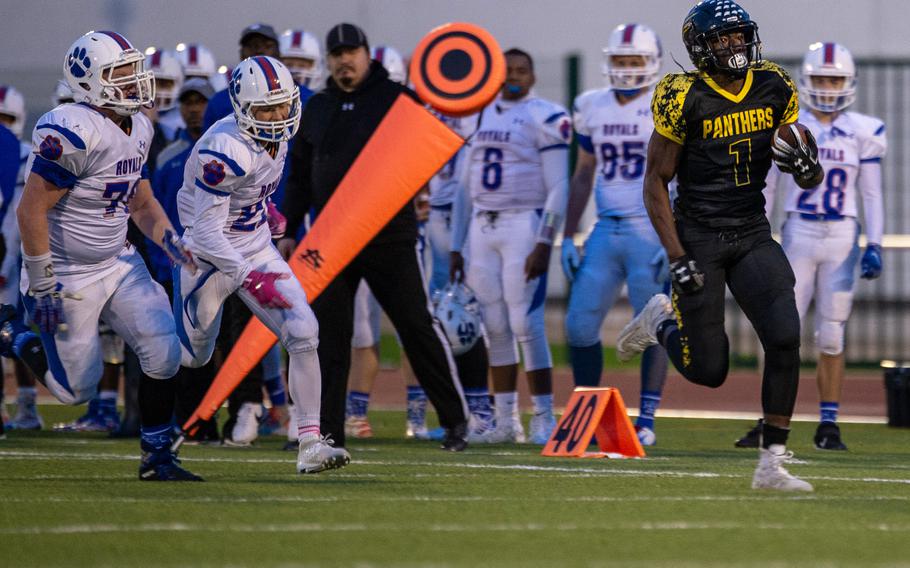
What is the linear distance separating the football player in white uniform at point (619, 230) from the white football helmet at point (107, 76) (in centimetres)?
303

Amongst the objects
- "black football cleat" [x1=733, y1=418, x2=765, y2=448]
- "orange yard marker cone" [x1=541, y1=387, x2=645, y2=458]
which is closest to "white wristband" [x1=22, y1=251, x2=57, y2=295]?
"orange yard marker cone" [x1=541, y1=387, x2=645, y2=458]

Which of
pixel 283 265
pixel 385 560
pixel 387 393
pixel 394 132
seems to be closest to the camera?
pixel 385 560

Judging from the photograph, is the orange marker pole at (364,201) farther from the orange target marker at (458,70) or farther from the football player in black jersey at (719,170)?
the football player in black jersey at (719,170)

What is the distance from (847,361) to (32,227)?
30.4 feet

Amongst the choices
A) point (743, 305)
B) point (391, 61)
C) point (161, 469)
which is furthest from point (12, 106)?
point (743, 305)

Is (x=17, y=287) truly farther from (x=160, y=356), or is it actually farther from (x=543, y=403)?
(x=160, y=356)

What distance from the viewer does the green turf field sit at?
481 centimetres

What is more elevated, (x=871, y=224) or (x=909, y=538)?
(x=871, y=224)

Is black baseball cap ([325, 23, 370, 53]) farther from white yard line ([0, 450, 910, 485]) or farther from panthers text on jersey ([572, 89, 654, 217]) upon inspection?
white yard line ([0, 450, 910, 485])

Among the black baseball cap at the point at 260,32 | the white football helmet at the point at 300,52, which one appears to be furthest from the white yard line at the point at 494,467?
the white football helmet at the point at 300,52

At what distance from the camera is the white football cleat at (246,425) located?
8.95m

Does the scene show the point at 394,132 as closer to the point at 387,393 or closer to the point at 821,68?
the point at 821,68

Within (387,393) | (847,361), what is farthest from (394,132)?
(847,361)

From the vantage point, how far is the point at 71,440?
9195mm
